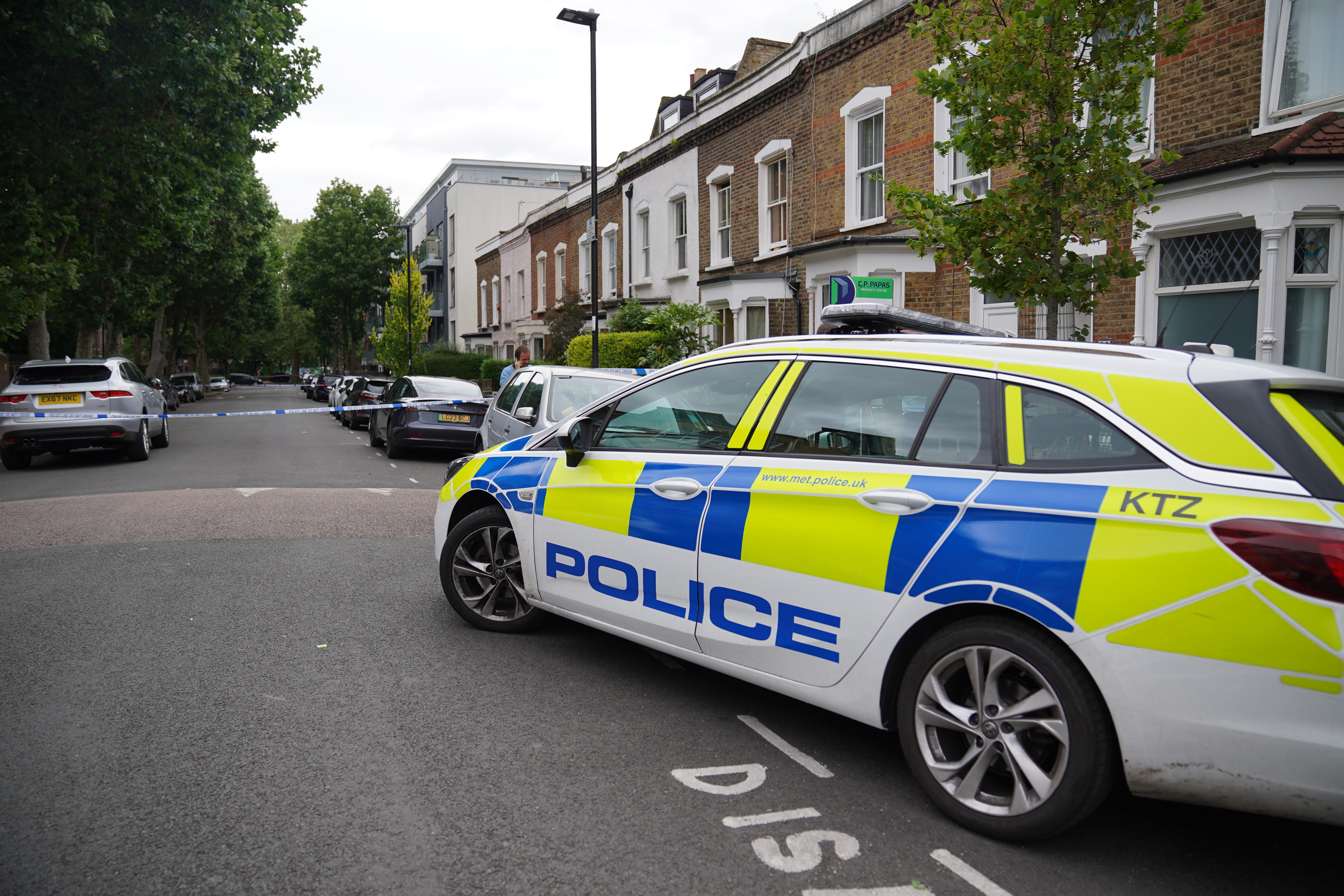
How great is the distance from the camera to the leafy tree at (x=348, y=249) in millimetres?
60125

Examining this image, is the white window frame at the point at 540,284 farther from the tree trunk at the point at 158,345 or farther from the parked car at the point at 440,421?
the parked car at the point at 440,421

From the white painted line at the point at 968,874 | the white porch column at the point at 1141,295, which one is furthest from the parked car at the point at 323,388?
the white painted line at the point at 968,874

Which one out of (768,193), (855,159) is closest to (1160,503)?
(855,159)

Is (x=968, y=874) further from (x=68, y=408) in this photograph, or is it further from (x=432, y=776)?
(x=68, y=408)

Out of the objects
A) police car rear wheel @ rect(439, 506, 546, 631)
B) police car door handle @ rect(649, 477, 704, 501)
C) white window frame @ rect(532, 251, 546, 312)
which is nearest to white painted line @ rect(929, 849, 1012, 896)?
police car door handle @ rect(649, 477, 704, 501)

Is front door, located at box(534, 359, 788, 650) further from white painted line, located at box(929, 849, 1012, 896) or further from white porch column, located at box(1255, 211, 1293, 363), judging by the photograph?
white porch column, located at box(1255, 211, 1293, 363)

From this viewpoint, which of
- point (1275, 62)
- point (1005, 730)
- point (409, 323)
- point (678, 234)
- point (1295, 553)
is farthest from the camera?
point (409, 323)

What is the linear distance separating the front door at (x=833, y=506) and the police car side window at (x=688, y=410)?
19 cm

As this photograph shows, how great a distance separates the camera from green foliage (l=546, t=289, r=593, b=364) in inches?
1095

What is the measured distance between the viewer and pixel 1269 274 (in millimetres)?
9469

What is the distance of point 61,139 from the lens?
15.4 meters

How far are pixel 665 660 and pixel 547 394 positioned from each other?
5.51 m

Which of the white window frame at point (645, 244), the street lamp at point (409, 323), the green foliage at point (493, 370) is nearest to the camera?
the white window frame at point (645, 244)

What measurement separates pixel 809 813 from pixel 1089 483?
1.49 metres
